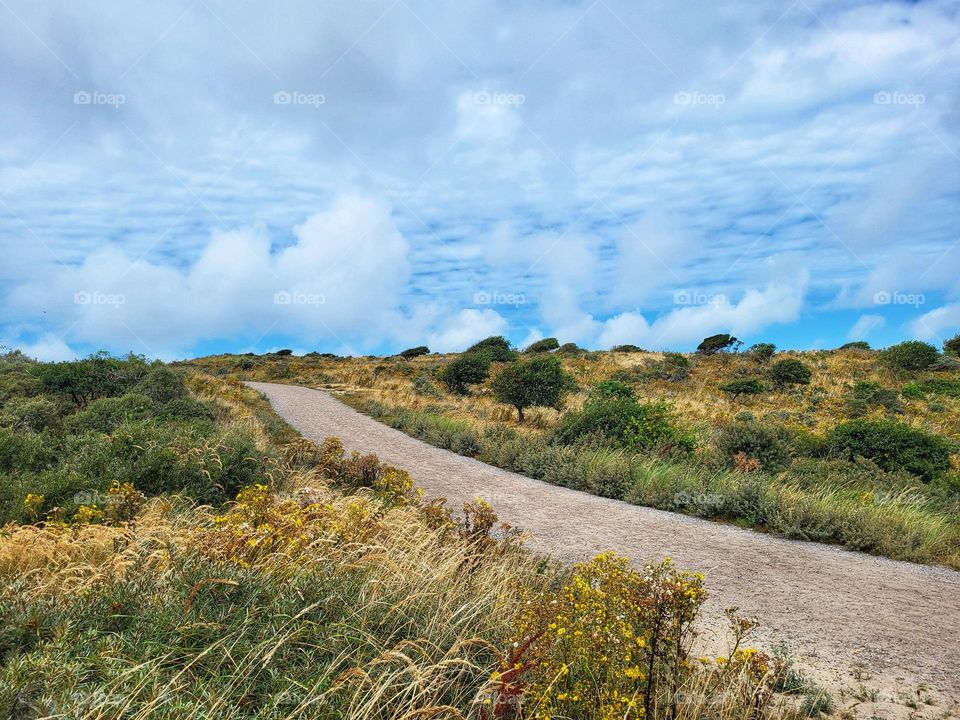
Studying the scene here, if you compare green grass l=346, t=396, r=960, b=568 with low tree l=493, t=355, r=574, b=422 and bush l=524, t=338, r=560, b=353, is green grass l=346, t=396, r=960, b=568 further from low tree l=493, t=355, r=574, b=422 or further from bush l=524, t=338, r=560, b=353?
bush l=524, t=338, r=560, b=353

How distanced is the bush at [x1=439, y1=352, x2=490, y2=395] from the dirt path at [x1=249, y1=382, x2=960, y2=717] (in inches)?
785

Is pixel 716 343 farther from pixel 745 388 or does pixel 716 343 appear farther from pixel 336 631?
pixel 336 631

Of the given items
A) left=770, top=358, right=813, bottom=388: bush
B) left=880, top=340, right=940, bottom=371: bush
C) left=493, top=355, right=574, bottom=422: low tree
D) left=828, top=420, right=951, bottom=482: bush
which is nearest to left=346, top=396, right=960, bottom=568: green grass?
left=828, top=420, right=951, bottom=482: bush

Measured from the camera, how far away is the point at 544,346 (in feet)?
218

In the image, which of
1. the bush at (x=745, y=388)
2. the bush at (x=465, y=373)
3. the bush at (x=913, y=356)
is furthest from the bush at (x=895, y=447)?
the bush at (x=913, y=356)

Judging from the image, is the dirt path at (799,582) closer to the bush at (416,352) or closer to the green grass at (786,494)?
the green grass at (786,494)

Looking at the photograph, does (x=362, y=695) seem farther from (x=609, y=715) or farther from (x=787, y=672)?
(x=787, y=672)

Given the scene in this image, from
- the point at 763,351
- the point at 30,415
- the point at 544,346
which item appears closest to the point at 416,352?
the point at 544,346

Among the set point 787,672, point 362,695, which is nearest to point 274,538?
point 362,695

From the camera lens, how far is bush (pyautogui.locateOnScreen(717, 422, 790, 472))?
427 inches

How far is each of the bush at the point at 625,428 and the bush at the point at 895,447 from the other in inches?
126

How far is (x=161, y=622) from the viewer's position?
2.99m

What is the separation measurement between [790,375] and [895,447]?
2252 cm

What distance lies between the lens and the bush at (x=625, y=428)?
12000 mm
